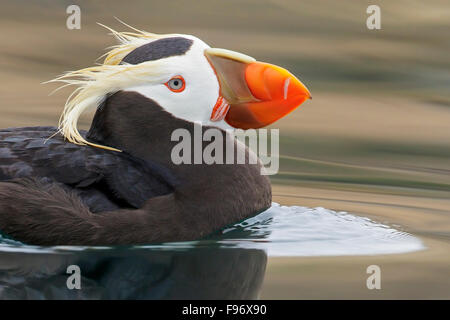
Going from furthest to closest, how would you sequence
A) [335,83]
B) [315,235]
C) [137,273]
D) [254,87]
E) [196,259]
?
[335,83], [315,235], [254,87], [196,259], [137,273]

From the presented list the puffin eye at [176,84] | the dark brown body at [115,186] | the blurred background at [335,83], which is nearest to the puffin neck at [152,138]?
the dark brown body at [115,186]

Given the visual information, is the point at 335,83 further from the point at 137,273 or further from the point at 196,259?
the point at 137,273

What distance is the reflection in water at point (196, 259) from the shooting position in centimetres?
461

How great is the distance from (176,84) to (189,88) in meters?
0.07

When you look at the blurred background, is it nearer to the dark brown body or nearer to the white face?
the dark brown body

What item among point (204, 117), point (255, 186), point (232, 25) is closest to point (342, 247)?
point (255, 186)

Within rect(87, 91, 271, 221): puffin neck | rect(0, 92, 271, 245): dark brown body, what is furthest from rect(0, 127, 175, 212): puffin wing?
rect(87, 91, 271, 221): puffin neck

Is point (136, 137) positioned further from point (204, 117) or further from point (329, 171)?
point (329, 171)

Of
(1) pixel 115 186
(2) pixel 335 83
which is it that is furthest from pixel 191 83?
(2) pixel 335 83

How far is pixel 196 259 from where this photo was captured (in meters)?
5.08

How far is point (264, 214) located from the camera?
5.89 meters

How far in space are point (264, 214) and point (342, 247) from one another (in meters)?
0.63

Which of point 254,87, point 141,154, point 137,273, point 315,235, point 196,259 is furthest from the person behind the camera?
point 315,235
